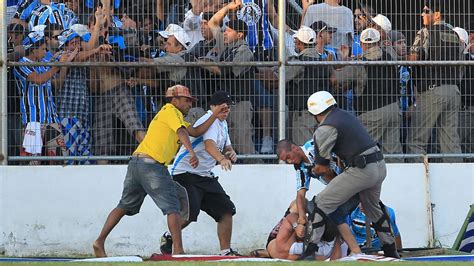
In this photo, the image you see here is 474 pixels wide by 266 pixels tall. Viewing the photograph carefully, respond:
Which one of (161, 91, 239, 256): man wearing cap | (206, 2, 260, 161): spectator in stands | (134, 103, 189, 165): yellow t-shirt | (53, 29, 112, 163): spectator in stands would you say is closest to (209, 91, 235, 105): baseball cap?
(161, 91, 239, 256): man wearing cap

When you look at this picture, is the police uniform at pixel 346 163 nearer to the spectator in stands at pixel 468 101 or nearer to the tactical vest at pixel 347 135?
the tactical vest at pixel 347 135

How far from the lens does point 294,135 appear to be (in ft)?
52.6

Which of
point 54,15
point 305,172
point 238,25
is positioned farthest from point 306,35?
point 54,15

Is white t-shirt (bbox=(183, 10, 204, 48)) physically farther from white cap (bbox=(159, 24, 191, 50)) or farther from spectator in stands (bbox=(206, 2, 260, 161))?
spectator in stands (bbox=(206, 2, 260, 161))

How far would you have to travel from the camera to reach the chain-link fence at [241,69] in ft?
51.8

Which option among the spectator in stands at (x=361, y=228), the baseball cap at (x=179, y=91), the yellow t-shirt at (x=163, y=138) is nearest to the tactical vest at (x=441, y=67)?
the spectator in stands at (x=361, y=228)

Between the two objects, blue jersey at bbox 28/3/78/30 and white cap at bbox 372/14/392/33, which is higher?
blue jersey at bbox 28/3/78/30

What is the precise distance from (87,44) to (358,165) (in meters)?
4.32

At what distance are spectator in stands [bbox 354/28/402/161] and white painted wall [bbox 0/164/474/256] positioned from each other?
54cm

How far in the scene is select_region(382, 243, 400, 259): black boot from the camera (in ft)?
44.0

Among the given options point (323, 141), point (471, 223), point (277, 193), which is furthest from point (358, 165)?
point (277, 193)

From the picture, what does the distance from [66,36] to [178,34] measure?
141 cm

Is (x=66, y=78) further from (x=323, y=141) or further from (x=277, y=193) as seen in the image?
(x=323, y=141)

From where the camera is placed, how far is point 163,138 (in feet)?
47.3
